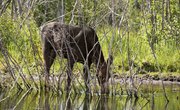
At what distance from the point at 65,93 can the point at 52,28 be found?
6.04ft

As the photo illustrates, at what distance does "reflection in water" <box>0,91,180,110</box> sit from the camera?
11.0m

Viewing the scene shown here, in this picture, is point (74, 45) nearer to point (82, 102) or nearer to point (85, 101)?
point (85, 101)

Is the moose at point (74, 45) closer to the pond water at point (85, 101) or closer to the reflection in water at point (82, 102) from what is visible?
the pond water at point (85, 101)

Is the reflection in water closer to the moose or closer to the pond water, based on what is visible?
the pond water

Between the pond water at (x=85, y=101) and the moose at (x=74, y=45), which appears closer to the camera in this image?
the pond water at (x=85, y=101)

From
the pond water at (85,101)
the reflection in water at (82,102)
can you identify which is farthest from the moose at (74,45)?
the reflection in water at (82,102)

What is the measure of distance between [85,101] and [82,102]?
0.20 meters

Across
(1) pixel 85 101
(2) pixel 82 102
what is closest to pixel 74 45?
(1) pixel 85 101

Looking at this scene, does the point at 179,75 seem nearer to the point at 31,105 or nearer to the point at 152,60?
the point at 152,60

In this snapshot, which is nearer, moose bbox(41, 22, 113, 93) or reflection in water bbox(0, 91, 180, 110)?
reflection in water bbox(0, 91, 180, 110)

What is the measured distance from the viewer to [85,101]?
39.7ft

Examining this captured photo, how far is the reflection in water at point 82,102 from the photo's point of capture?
11.0m

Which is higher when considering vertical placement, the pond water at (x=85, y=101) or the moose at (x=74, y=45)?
the moose at (x=74, y=45)

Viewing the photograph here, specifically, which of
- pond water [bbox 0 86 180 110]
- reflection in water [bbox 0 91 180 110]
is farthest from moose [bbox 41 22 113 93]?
reflection in water [bbox 0 91 180 110]
